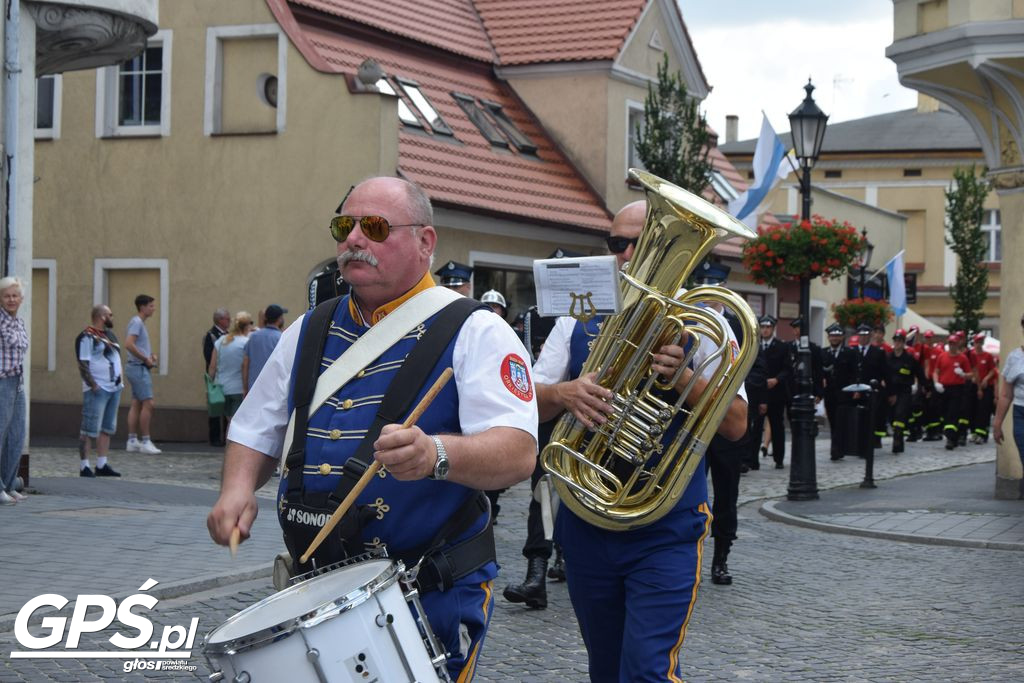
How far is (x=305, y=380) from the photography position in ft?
13.2

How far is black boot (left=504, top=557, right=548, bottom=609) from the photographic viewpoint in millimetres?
9133

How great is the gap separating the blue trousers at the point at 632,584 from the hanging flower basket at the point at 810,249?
16.3 m

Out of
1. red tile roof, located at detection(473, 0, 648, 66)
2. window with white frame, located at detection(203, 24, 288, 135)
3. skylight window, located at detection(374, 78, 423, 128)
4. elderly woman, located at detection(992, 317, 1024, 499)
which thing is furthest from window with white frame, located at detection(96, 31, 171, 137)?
elderly woman, located at detection(992, 317, 1024, 499)

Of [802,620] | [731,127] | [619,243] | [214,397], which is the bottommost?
[802,620]

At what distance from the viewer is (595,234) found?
91.5 ft

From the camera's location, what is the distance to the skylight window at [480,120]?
2698 cm

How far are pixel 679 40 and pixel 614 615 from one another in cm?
2786

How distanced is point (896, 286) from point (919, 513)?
26.2 meters

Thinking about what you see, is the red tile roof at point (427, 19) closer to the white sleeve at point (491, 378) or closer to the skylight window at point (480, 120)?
the skylight window at point (480, 120)

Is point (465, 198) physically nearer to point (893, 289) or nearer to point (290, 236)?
point (290, 236)

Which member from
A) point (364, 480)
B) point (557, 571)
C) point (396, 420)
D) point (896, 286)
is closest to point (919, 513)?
point (557, 571)

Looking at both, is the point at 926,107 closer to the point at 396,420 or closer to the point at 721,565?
the point at 721,565

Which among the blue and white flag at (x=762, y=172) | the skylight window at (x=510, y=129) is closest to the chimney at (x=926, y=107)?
the blue and white flag at (x=762, y=172)

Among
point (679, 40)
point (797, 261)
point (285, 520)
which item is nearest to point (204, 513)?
point (285, 520)
